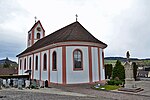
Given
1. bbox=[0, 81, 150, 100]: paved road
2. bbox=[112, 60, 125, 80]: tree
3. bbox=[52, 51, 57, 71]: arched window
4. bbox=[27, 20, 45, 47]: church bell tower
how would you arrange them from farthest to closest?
bbox=[27, 20, 45, 47]: church bell tower → bbox=[112, 60, 125, 80]: tree → bbox=[52, 51, 57, 71]: arched window → bbox=[0, 81, 150, 100]: paved road

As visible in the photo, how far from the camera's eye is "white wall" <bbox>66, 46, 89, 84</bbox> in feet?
59.1

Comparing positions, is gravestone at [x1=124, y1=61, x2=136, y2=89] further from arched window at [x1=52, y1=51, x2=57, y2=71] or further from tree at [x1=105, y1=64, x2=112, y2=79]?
tree at [x1=105, y1=64, x2=112, y2=79]

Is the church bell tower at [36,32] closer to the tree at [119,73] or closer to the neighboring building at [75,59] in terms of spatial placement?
the neighboring building at [75,59]

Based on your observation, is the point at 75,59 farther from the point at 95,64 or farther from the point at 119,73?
the point at 119,73

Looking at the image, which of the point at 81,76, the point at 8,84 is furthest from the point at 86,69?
the point at 8,84

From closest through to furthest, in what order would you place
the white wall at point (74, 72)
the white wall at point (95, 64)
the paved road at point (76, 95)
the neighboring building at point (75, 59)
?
the paved road at point (76, 95) → the white wall at point (74, 72) → the neighboring building at point (75, 59) → the white wall at point (95, 64)

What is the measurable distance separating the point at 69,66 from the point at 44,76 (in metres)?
5.22

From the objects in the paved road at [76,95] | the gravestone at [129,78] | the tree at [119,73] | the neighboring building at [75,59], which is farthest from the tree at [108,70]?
the paved road at [76,95]

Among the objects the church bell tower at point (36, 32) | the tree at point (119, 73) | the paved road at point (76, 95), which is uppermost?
the church bell tower at point (36, 32)

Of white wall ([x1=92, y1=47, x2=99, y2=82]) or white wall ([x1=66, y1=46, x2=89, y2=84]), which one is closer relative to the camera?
white wall ([x1=66, y1=46, x2=89, y2=84])

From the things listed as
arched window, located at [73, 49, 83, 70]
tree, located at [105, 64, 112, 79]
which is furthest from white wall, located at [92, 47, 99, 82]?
tree, located at [105, 64, 112, 79]

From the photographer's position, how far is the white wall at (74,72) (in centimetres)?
1801

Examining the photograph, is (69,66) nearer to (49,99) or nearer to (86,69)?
(86,69)

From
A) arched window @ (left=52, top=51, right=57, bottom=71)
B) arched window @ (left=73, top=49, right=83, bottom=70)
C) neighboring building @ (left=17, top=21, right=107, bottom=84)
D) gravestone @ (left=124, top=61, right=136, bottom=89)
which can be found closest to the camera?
gravestone @ (left=124, top=61, right=136, bottom=89)
